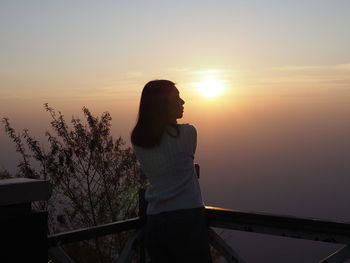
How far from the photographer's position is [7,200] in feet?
7.24

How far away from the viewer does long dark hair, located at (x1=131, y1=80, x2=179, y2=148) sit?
2662 mm

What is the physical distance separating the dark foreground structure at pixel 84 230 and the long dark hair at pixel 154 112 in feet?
2.15

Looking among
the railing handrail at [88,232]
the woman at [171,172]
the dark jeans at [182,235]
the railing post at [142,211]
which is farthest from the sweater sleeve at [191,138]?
the railing handrail at [88,232]

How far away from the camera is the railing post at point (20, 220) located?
2.21 m

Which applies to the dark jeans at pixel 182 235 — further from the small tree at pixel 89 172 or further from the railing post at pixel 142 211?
the small tree at pixel 89 172

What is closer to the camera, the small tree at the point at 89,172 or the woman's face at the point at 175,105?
the woman's face at the point at 175,105

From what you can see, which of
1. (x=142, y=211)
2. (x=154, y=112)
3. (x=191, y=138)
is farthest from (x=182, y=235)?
(x=142, y=211)

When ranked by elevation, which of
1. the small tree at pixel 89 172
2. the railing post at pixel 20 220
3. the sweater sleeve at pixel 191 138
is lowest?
the small tree at pixel 89 172

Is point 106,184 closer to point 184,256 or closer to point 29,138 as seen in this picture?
point 29,138

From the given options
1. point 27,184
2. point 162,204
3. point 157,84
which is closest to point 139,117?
point 157,84

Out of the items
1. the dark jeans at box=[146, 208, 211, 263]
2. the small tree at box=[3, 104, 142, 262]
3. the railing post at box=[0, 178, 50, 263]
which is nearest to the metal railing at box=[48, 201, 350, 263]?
the dark jeans at box=[146, 208, 211, 263]

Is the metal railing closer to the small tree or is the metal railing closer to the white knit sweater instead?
the white knit sweater

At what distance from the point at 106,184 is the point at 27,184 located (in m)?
8.46

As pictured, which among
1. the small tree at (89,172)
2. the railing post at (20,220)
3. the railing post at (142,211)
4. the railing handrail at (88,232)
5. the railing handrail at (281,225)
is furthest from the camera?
the small tree at (89,172)
